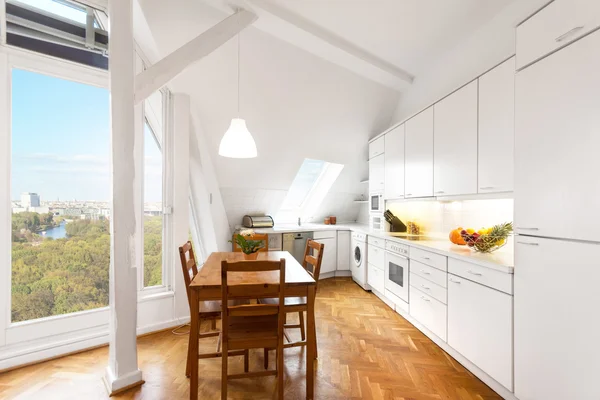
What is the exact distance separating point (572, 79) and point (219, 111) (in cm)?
321

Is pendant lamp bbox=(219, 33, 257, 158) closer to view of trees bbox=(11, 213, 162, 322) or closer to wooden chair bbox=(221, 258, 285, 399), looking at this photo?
wooden chair bbox=(221, 258, 285, 399)

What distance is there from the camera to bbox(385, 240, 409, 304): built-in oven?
10.7 feet

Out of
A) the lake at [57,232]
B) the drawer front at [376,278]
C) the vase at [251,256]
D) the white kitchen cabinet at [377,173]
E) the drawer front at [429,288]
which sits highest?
the white kitchen cabinet at [377,173]

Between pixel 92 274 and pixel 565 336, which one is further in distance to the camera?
pixel 92 274

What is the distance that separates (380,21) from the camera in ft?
9.13

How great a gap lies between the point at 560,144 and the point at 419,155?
71.9 inches

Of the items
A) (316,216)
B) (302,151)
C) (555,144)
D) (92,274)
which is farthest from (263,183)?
(555,144)

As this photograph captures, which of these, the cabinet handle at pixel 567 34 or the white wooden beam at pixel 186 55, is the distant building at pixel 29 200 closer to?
the white wooden beam at pixel 186 55

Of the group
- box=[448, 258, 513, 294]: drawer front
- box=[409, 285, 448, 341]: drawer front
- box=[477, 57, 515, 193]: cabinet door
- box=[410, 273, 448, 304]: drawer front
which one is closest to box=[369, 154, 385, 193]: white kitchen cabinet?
box=[410, 273, 448, 304]: drawer front

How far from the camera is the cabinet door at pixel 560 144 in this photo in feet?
4.83

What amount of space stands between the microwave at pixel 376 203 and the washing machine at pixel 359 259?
16.7 inches

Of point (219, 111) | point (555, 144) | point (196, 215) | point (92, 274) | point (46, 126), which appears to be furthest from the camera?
Result: point (196, 215)

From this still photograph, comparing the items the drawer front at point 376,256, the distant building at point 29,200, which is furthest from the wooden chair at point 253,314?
the drawer front at point 376,256

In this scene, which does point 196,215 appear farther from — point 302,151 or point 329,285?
point 329,285
